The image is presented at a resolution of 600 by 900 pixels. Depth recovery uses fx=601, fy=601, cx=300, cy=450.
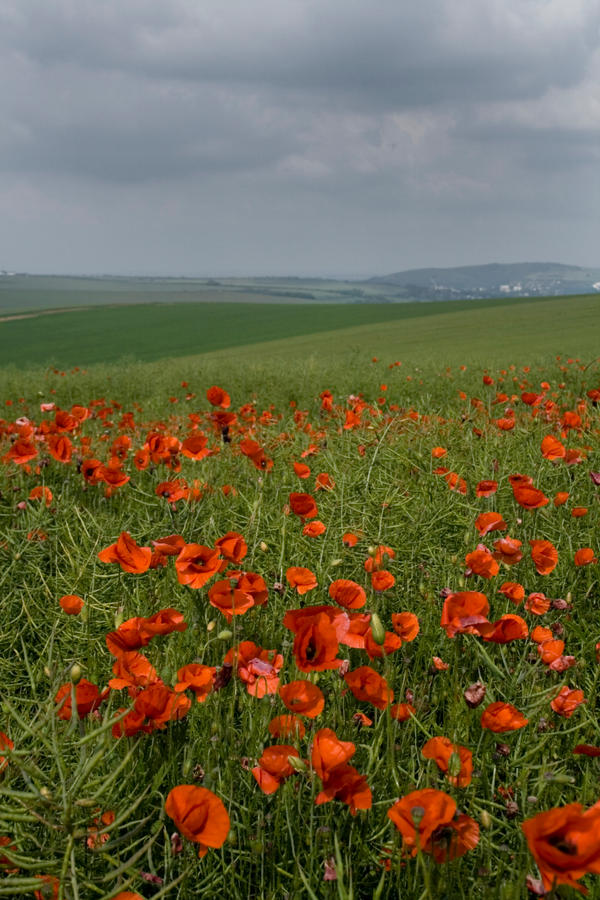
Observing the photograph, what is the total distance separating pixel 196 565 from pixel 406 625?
497mm

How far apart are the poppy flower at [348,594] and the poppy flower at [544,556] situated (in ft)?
1.88

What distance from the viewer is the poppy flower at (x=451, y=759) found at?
36.5 inches

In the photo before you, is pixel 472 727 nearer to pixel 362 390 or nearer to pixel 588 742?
pixel 588 742

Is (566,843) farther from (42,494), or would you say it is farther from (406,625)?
(42,494)

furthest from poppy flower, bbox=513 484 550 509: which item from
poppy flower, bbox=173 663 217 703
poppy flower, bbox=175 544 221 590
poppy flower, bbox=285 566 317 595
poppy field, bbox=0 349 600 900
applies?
poppy flower, bbox=173 663 217 703

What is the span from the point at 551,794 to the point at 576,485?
1.68 meters

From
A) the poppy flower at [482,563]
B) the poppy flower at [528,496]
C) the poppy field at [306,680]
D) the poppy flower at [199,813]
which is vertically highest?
the poppy flower at [528,496]

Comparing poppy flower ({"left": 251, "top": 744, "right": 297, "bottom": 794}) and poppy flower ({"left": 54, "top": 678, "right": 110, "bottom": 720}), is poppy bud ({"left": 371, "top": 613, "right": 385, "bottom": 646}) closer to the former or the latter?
poppy flower ({"left": 251, "top": 744, "right": 297, "bottom": 794})

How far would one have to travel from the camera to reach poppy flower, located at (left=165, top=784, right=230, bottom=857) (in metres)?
0.76

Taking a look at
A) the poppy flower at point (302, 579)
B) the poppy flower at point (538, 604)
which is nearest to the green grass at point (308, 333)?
the poppy flower at point (538, 604)

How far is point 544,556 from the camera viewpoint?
1.63 metres

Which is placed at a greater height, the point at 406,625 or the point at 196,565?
the point at 196,565

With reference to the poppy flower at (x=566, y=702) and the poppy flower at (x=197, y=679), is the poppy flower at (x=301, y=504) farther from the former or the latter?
the poppy flower at (x=566, y=702)

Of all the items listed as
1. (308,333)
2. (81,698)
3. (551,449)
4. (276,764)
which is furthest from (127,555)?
(308,333)
